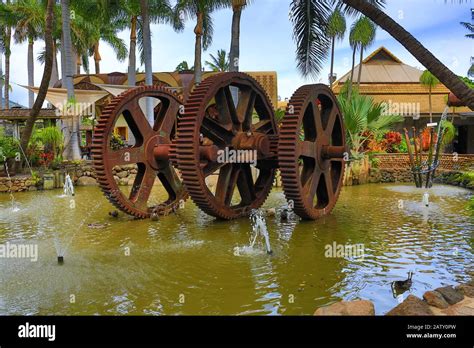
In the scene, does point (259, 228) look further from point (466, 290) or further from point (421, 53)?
point (466, 290)

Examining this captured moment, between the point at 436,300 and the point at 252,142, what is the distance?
18.1 ft

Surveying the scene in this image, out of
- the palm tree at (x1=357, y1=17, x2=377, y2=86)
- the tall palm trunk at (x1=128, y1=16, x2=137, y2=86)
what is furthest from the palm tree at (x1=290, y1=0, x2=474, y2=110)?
the palm tree at (x1=357, y1=17, x2=377, y2=86)

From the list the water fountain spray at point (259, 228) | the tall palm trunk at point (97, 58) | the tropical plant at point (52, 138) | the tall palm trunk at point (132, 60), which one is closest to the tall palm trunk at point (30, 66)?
the tall palm trunk at point (97, 58)

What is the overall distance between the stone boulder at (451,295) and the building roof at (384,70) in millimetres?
24913

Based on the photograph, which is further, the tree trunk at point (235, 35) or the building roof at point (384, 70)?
the building roof at point (384, 70)

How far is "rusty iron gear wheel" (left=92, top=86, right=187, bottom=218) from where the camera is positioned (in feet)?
31.0

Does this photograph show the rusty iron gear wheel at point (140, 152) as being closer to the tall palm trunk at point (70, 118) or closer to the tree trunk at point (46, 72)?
the tree trunk at point (46, 72)

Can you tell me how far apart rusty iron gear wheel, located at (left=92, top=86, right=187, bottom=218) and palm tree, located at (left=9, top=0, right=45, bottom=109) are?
847 inches

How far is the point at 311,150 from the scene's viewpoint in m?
9.40

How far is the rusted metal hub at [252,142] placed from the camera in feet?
30.9
